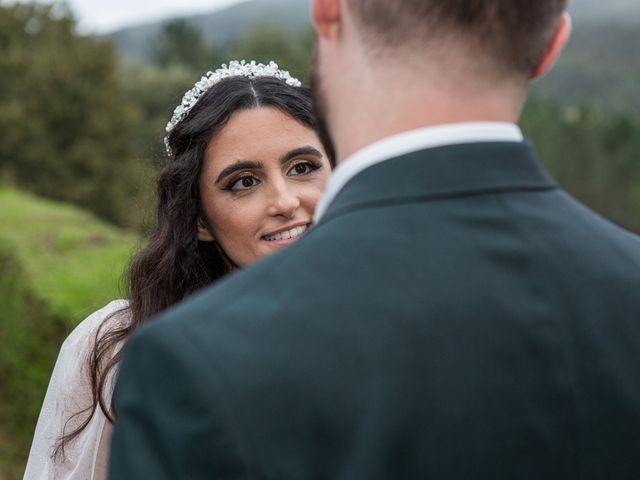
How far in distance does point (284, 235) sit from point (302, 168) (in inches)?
11.0

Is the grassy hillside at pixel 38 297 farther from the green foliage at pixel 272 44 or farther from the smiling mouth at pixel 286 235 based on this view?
the green foliage at pixel 272 44

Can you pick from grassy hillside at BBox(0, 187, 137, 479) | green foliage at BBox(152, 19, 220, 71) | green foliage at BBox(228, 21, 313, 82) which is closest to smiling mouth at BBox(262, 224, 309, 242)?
grassy hillside at BBox(0, 187, 137, 479)

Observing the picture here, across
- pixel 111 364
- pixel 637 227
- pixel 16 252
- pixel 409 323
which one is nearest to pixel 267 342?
pixel 409 323

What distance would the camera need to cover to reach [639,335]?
60.4 inches

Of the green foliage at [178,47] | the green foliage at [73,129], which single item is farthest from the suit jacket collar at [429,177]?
the green foliage at [178,47]

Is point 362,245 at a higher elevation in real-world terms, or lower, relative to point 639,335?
higher

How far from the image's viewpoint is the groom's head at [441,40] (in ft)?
4.71

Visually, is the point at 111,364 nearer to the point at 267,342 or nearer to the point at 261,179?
the point at 261,179

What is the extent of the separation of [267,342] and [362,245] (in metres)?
0.21

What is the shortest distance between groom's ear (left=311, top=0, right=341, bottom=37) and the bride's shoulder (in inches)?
86.0

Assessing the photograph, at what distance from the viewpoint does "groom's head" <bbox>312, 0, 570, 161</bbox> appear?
1437 mm

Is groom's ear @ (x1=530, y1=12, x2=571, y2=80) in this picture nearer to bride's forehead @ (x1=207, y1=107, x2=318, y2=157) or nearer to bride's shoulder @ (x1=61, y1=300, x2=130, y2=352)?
bride's forehead @ (x1=207, y1=107, x2=318, y2=157)

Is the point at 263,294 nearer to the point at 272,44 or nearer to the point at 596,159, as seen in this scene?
the point at 596,159

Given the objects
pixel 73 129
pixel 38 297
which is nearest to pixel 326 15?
pixel 38 297
